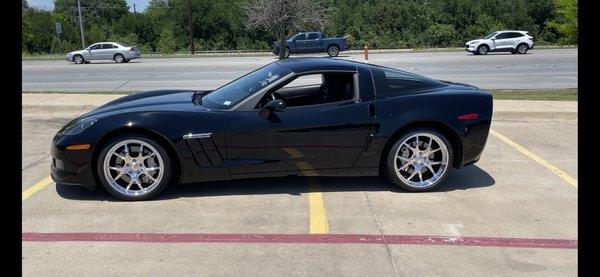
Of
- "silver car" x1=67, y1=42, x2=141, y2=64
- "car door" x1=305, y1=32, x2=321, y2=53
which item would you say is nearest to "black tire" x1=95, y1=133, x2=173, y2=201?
"silver car" x1=67, y1=42, x2=141, y2=64

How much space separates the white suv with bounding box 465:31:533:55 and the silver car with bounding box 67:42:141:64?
2148cm

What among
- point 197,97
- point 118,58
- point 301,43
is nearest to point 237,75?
point 197,97

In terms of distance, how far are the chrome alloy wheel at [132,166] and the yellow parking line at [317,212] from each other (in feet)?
4.74

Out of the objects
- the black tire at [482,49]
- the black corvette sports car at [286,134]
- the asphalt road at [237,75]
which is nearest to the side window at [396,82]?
the black corvette sports car at [286,134]

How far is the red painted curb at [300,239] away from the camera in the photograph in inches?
160

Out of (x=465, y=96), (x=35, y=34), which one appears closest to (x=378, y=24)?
(x=35, y=34)

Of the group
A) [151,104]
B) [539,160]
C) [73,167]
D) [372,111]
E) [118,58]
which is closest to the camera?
[73,167]

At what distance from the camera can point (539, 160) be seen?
21.5ft

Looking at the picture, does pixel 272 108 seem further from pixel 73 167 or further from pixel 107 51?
pixel 107 51

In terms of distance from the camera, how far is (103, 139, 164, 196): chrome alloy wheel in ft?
15.9

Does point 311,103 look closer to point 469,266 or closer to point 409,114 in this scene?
point 409,114

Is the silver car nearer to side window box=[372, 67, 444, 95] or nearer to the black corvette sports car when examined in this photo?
the black corvette sports car

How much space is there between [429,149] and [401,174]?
37 centimetres

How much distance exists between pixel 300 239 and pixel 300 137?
1.19m
